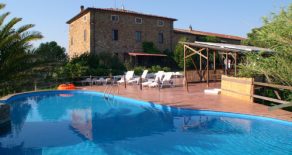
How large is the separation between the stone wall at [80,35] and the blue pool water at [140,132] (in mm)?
18060

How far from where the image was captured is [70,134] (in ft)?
30.0

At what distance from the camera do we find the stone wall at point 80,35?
30753 mm

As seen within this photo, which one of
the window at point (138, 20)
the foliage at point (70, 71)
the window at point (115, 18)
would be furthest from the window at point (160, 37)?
the foliage at point (70, 71)

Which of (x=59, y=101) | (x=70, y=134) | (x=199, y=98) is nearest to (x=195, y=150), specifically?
(x=70, y=134)

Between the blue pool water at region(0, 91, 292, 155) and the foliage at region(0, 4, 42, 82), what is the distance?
201 cm

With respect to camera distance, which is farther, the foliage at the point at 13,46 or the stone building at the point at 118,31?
the stone building at the point at 118,31

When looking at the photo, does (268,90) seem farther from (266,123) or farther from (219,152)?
(219,152)

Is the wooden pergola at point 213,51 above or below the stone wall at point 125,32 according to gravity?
below

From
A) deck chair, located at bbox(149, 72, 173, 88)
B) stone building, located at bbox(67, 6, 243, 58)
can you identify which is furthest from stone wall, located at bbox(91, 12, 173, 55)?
deck chair, located at bbox(149, 72, 173, 88)

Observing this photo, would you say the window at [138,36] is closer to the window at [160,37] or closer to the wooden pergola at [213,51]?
the window at [160,37]

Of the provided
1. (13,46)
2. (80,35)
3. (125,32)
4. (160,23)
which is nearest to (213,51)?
(125,32)

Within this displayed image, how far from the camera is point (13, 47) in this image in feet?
25.0

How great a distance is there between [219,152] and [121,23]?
26.1 meters

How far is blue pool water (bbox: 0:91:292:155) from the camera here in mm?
7652
